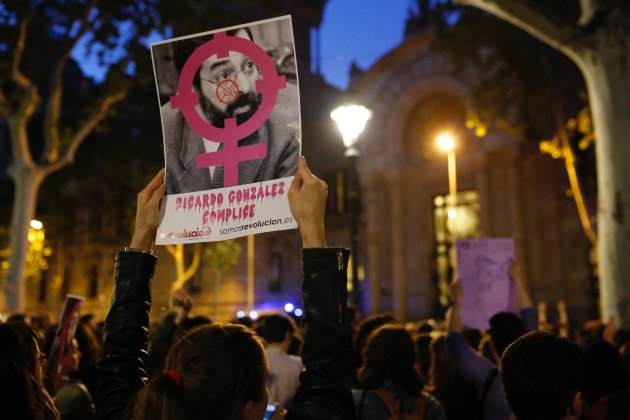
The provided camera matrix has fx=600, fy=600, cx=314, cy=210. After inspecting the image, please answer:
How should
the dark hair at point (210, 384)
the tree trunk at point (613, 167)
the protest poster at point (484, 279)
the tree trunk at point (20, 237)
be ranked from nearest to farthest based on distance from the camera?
the dark hair at point (210, 384), the protest poster at point (484, 279), the tree trunk at point (613, 167), the tree trunk at point (20, 237)

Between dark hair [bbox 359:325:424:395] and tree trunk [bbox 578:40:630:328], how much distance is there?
6.28 m

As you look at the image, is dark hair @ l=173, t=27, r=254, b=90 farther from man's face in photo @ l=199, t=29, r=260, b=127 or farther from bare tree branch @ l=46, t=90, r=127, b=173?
bare tree branch @ l=46, t=90, r=127, b=173

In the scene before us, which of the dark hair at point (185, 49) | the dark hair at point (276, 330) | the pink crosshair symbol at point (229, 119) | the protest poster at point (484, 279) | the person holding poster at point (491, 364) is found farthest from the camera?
the protest poster at point (484, 279)

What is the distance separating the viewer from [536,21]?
9.16 metres

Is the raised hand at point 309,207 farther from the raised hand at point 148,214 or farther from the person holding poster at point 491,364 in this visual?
the person holding poster at point 491,364

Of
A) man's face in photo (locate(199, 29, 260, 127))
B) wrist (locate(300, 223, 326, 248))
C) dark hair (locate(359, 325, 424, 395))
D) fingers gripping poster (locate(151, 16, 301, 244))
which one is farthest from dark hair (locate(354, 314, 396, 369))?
wrist (locate(300, 223, 326, 248))

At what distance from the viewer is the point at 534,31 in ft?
30.8

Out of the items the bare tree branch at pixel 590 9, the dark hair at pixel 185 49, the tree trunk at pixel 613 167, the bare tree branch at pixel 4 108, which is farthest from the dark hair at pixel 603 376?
the bare tree branch at pixel 4 108

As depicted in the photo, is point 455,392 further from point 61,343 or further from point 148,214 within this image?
point 61,343

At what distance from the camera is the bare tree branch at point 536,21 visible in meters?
9.03

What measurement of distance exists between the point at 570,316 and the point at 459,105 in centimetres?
942

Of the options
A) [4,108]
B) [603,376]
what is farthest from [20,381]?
[4,108]

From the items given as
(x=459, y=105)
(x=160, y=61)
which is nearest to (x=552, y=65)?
(x=459, y=105)

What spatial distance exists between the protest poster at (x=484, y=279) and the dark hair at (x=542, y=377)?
404 centimetres
